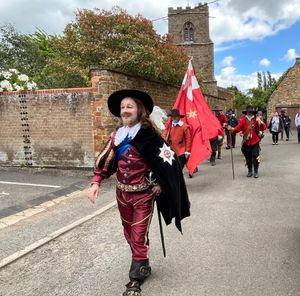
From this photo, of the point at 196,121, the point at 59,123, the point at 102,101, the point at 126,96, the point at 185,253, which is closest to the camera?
the point at 126,96

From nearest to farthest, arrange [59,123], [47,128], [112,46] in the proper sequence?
[59,123]
[47,128]
[112,46]

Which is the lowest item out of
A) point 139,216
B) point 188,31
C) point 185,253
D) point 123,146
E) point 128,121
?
point 185,253

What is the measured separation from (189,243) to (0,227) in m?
3.02

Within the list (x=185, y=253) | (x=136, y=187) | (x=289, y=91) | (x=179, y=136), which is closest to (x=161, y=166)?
(x=136, y=187)

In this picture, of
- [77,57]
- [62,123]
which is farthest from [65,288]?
[77,57]

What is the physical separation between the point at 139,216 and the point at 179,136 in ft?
15.6

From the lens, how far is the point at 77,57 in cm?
1483

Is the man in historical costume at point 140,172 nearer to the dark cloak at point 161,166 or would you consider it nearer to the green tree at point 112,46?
the dark cloak at point 161,166

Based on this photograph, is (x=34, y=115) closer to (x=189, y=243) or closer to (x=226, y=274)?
(x=189, y=243)

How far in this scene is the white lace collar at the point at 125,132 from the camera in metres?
3.92

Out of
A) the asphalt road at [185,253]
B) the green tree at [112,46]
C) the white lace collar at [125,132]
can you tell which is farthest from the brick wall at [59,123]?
the white lace collar at [125,132]

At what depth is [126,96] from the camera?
3975 mm

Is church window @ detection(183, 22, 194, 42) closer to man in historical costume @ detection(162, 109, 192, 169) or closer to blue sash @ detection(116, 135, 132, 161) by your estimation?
man in historical costume @ detection(162, 109, 192, 169)

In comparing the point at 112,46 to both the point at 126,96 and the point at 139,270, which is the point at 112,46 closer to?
the point at 126,96
